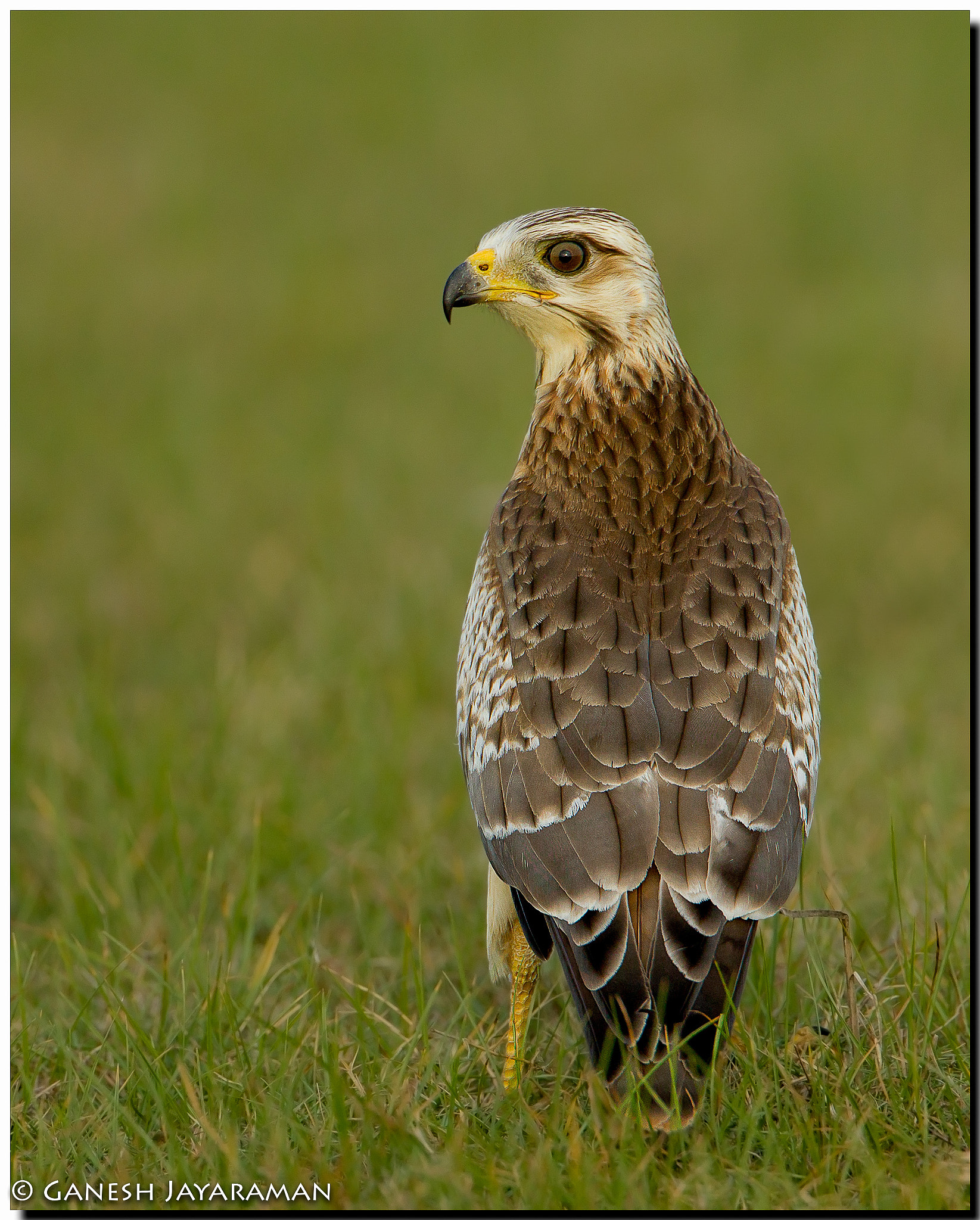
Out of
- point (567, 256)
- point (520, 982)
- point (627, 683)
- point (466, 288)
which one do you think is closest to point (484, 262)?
point (466, 288)

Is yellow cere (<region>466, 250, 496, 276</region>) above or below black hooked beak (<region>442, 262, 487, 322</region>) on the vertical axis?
above

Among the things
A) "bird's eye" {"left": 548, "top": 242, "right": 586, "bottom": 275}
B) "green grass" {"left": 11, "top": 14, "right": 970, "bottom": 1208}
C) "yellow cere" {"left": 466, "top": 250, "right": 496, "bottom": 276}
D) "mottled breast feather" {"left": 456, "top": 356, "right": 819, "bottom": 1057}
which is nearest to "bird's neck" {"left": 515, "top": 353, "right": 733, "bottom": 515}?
"mottled breast feather" {"left": 456, "top": 356, "right": 819, "bottom": 1057}

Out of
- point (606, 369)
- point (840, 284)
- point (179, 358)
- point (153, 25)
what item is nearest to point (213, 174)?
point (153, 25)

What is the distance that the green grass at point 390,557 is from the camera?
3641 millimetres

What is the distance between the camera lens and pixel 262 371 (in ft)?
34.6

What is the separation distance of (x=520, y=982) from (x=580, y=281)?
2212 millimetres

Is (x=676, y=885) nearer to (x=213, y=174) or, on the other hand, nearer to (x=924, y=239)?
(x=924, y=239)

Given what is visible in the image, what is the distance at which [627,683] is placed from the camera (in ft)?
12.0

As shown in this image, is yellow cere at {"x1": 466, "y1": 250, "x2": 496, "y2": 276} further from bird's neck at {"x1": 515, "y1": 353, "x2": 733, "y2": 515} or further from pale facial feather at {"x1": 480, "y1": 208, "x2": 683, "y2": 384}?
bird's neck at {"x1": 515, "y1": 353, "x2": 733, "y2": 515}

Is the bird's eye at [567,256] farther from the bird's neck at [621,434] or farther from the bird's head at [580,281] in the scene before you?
the bird's neck at [621,434]

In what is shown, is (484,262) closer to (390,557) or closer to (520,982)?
(520,982)

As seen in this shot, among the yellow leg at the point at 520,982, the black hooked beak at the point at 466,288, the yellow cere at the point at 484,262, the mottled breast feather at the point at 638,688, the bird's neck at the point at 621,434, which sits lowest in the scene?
the yellow leg at the point at 520,982

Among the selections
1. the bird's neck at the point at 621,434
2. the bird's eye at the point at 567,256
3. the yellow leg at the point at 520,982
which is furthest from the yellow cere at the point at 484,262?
the yellow leg at the point at 520,982

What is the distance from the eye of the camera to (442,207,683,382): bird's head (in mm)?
4320
